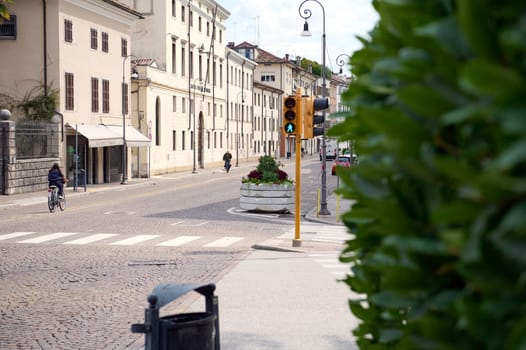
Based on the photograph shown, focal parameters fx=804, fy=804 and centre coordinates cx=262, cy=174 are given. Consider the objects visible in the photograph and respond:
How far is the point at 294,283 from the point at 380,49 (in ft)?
35.8

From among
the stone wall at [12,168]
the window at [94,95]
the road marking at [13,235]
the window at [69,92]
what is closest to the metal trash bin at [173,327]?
the road marking at [13,235]

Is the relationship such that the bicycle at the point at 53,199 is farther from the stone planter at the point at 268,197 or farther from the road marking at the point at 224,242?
the road marking at the point at 224,242

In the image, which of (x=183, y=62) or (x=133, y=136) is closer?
(x=133, y=136)

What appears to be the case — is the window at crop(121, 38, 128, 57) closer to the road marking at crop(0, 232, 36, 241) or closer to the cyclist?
the cyclist

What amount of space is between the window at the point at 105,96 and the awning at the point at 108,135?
1.05m

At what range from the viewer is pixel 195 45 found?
218 feet

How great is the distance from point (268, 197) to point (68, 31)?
60.7ft

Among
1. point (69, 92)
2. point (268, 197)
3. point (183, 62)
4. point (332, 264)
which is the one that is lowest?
point (332, 264)

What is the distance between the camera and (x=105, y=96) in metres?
46.3

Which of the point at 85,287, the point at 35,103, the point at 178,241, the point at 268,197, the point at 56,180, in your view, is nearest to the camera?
the point at 85,287

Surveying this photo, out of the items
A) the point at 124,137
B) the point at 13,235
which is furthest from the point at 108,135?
the point at 13,235

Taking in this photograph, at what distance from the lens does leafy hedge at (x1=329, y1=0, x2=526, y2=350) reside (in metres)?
1.41

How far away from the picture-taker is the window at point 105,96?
45.9 meters

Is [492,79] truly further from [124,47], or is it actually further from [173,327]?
[124,47]
